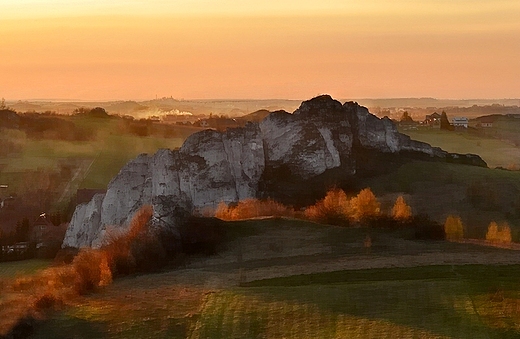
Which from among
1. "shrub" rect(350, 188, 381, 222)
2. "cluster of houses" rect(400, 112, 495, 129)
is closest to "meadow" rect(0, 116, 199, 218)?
"cluster of houses" rect(400, 112, 495, 129)

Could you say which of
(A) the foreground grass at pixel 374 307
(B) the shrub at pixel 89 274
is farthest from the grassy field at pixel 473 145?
(B) the shrub at pixel 89 274

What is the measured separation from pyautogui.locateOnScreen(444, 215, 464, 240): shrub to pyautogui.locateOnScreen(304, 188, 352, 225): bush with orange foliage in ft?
26.6

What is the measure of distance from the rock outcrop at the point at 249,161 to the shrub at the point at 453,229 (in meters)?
22.9

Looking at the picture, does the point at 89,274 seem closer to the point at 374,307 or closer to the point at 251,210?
the point at 374,307

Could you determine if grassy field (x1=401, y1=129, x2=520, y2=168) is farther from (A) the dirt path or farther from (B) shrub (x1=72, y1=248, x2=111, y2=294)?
(B) shrub (x1=72, y1=248, x2=111, y2=294)

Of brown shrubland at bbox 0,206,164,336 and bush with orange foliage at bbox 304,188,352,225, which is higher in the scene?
bush with orange foliage at bbox 304,188,352,225

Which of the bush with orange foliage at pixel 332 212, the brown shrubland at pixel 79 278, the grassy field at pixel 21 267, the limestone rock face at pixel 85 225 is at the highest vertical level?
the bush with orange foliage at pixel 332 212

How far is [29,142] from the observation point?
149 meters

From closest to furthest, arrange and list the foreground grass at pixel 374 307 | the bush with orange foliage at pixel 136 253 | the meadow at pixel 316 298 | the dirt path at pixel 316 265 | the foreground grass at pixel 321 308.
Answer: the foreground grass at pixel 374 307, the foreground grass at pixel 321 308, the meadow at pixel 316 298, the dirt path at pixel 316 265, the bush with orange foliage at pixel 136 253

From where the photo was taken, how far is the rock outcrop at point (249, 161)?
3250 inches

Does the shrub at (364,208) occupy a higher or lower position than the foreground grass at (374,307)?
higher

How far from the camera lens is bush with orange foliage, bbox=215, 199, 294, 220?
236 feet

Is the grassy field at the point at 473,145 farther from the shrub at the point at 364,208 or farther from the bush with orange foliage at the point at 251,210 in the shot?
the shrub at the point at 364,208

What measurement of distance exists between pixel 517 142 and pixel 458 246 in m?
A: 101
